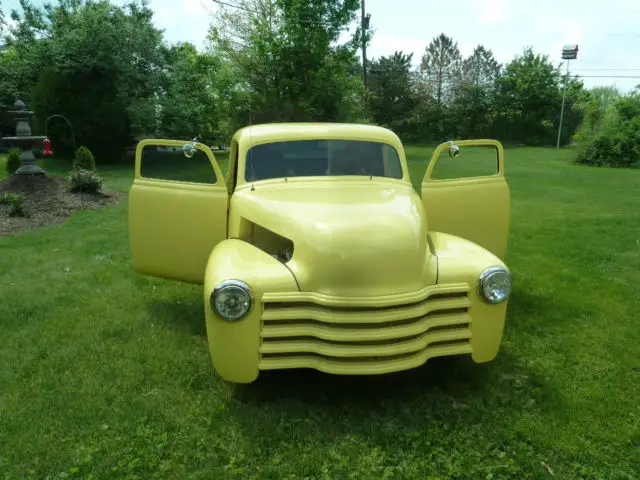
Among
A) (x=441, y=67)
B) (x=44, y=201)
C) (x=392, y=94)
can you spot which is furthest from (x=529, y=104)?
(x=44, y=201)

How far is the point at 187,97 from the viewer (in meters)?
22.6

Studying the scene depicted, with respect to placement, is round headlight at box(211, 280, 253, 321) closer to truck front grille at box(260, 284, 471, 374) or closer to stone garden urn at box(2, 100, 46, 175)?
truck front grille at box(260, 284, 471, 374)

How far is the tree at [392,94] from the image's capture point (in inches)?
1483

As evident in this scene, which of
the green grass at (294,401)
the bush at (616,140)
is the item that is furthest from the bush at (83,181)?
the bush at (616,140)

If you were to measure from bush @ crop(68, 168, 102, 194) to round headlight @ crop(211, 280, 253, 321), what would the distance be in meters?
10.2

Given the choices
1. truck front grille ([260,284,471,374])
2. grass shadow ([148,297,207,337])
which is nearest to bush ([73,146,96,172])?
grass shadow ([148,297,207,337])

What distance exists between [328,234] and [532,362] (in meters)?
2.07

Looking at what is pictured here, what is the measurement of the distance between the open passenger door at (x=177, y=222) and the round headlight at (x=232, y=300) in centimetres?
145

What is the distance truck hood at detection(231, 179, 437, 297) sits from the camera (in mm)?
3203

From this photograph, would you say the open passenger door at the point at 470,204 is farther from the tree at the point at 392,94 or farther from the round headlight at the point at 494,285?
the tree at the point at 392,94

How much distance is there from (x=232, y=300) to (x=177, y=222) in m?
1.66

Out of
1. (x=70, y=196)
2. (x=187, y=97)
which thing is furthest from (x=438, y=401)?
(x=187, y=97)

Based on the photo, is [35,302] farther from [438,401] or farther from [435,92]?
[435,92]

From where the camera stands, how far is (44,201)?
36.9 ft
